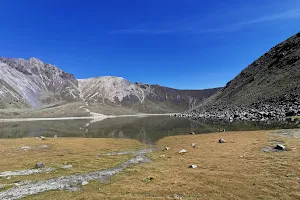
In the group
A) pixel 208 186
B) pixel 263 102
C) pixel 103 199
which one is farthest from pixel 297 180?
pixel 263 102

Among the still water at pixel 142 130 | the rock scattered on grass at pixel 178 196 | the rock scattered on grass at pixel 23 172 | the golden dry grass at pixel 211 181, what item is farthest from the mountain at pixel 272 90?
the rock scattered on grass at pixel 23 172

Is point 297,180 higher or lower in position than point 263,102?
lower

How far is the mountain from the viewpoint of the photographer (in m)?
98.2

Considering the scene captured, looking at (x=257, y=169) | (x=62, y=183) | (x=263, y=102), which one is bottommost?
(x=62, y=183)

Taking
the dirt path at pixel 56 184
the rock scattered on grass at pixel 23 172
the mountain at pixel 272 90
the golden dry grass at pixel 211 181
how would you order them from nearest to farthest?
the golden dry grass at pixel 211 181 → the dirt path at pixel 56 184 → the rock scattered on grass at pixel 23 172 → the mountain at pixel 272 90

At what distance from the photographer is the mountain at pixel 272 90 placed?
98.2 metres

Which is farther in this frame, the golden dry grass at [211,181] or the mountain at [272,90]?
the mountain at [272,90]

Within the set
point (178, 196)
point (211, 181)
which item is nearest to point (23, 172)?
point (178, 196)

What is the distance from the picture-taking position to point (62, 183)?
22.9 metres

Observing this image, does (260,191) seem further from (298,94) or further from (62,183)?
(298,94)

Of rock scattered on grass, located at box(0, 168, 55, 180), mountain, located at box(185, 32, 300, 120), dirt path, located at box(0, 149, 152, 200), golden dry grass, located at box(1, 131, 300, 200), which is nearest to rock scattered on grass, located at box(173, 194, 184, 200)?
golden dry grass, located at box(1, 131, 300, 200)

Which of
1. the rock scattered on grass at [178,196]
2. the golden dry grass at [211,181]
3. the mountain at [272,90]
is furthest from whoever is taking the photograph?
the mountain at [272,90]

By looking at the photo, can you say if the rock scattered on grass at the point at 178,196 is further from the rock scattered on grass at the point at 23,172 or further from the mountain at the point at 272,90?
the mountain at the point at 272,90

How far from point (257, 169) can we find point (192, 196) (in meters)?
9.13
